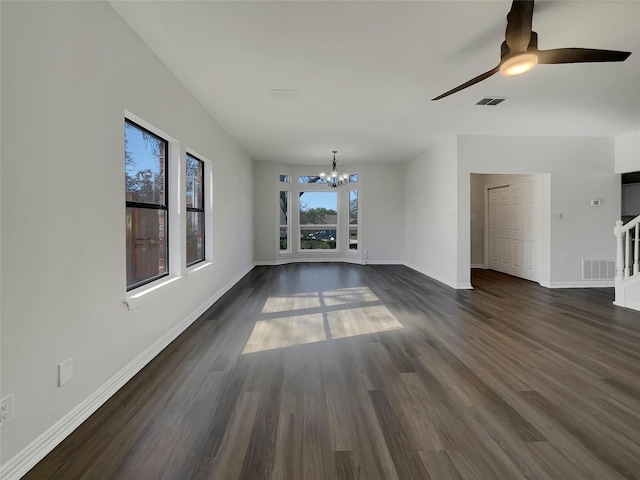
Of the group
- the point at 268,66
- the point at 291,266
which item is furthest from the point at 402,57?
the point at 291,266

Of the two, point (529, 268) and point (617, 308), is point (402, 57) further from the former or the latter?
point (529, 268)

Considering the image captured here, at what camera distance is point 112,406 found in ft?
6.55

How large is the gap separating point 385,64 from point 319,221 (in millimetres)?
6201

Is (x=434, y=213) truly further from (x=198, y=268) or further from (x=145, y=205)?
(x=145, y=205)

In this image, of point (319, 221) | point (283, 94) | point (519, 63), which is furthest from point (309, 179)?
point (519, 63)

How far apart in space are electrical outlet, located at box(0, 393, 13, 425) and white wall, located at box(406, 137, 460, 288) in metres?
5.59

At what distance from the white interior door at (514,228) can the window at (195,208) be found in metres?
6.02

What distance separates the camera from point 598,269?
18.3ft

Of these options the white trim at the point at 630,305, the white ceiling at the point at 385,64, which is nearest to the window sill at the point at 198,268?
the white ceiling at the point at 385,64

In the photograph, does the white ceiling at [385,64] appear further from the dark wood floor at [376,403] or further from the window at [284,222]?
the window at [284,222]

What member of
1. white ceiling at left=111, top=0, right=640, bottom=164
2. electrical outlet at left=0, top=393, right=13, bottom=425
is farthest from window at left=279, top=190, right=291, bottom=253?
electrical outlet at left=0, top=393, right=13, bottom=425

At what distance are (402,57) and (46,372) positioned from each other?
137 inches

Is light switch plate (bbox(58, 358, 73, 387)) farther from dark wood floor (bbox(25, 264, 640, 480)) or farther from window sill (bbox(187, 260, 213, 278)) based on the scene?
window sill (bbox(187, 260, 213, 278))

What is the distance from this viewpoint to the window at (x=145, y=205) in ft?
8.45
